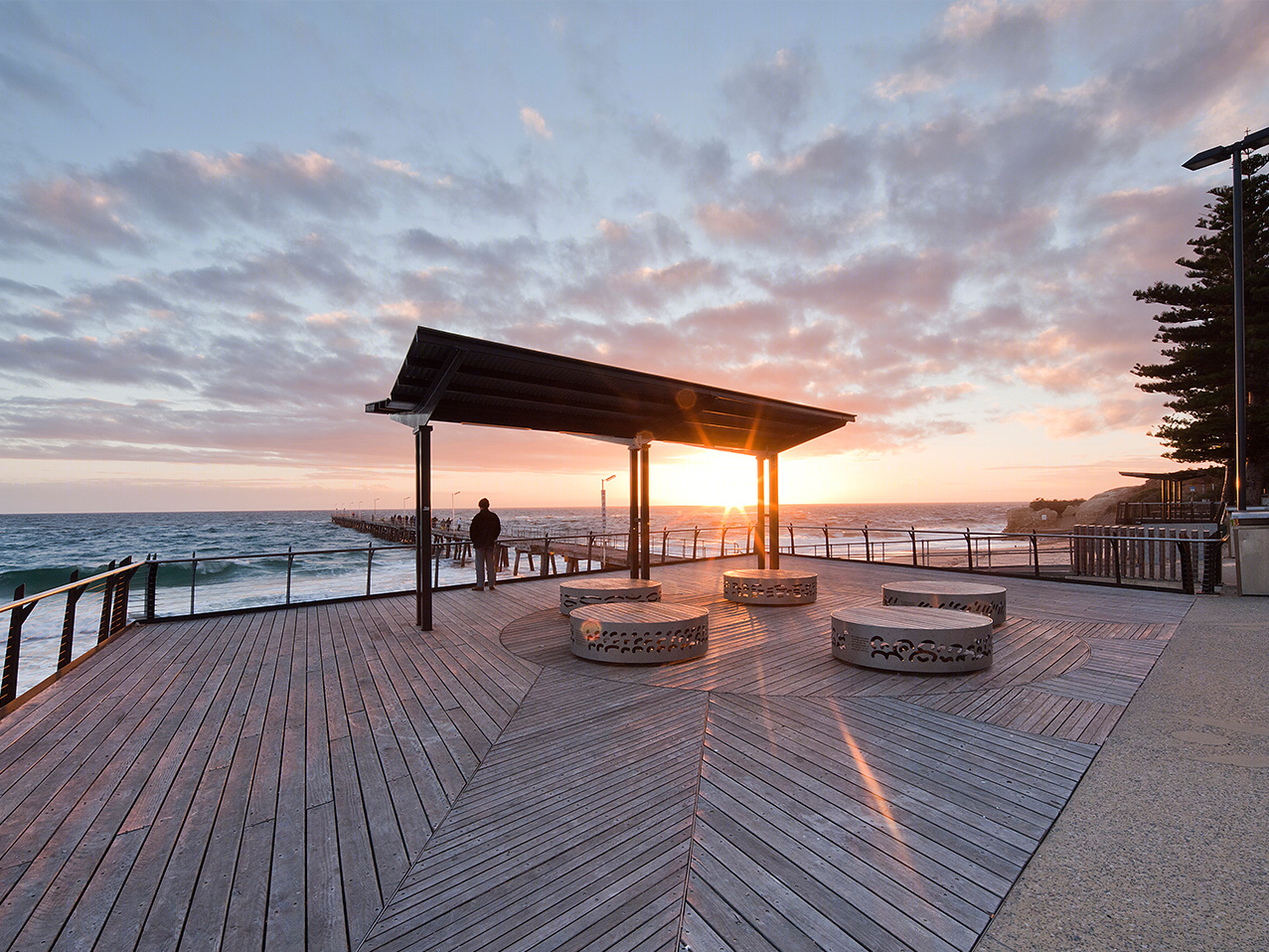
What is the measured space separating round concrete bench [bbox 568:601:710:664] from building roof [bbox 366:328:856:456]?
125 inches

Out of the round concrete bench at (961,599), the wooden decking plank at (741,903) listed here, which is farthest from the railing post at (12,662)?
the round concrete bench at (961,599)

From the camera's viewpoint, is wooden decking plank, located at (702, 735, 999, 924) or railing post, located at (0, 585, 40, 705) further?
railing post, located at (0, 585, 40, 705)

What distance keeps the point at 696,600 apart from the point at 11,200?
16580mm

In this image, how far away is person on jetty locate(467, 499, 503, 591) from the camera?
10578 mm

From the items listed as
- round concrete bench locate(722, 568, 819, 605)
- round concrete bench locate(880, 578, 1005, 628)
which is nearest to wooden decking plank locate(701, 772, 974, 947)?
round concrete bench locate(880, 578, 1005, 628)

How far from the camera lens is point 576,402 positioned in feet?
28.7

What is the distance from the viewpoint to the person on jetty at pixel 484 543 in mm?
10578

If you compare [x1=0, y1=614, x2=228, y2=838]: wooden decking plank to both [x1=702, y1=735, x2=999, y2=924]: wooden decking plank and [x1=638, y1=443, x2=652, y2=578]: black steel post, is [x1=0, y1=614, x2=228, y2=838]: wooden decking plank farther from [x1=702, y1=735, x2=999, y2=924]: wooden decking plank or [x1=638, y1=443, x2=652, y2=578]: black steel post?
[x1=638, y1=443, x2=652, y2=578]: black steel post

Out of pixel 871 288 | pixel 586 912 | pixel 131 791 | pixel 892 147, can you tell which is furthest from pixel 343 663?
pixel 871 288

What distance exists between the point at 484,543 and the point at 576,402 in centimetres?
383

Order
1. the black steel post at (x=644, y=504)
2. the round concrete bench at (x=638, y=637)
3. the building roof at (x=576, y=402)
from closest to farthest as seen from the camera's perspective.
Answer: the round concrete bench at (x=638, y=637) < the building roof at (x=576, y=402) < the black steel post at (x=644, y=504)

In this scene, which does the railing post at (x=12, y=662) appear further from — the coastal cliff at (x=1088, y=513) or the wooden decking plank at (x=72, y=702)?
the coastal cliff at (x=1088, y=513)

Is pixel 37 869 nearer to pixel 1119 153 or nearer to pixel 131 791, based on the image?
pixel 131 791

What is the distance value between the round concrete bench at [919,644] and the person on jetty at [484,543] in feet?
23.5
